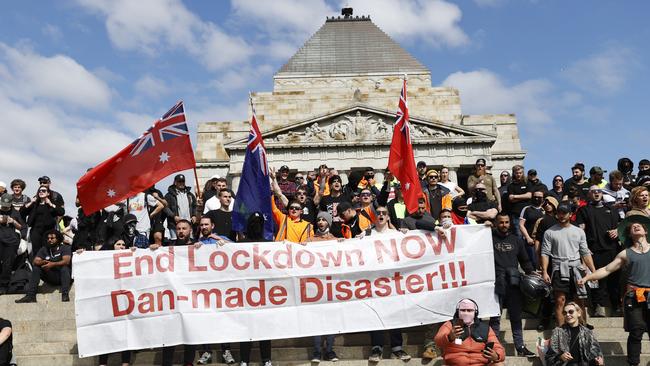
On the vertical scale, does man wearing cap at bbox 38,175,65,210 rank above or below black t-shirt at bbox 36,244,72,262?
above

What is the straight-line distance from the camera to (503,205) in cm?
1193

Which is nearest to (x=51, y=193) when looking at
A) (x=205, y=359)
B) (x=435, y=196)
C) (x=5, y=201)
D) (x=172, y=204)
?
(x=5, y=201)

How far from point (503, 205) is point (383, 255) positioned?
4.59 metres

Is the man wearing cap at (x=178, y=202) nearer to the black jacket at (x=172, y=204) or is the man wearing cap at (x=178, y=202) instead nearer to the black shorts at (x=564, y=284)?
the black jacket at (x=172, y=204)

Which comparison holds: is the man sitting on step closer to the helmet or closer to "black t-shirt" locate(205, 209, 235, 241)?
"black t-shirt" locate(205, 209, 235, 241)

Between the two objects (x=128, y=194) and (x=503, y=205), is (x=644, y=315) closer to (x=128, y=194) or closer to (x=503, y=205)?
(x=503, y=205)

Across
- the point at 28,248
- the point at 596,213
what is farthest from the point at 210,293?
the point at 596,213

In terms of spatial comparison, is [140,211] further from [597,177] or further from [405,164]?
[597,177]

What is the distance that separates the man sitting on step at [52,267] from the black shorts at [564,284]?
7.44m

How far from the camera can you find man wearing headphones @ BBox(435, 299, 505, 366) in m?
6.24

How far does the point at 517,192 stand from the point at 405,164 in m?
3.53

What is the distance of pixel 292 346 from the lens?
8.56m

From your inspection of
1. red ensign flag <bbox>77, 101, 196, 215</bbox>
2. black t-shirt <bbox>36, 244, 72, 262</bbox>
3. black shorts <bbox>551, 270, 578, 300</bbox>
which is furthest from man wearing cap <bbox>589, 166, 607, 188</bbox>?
black t-shirt <bbox>36, 244, 72, 262</bbox>

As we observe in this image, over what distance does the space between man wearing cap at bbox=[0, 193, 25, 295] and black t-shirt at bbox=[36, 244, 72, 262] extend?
3.68 feet
